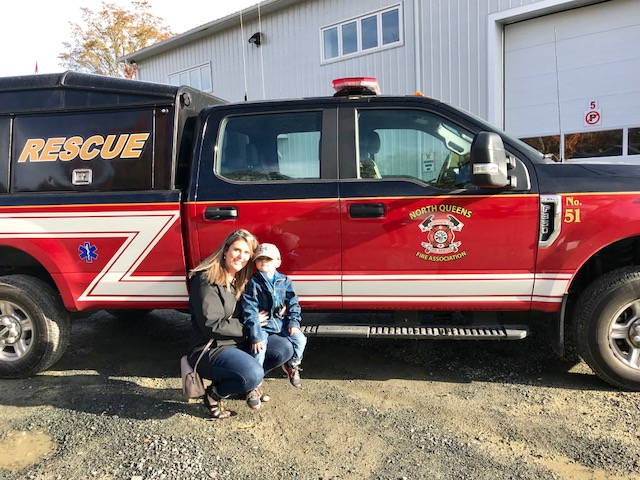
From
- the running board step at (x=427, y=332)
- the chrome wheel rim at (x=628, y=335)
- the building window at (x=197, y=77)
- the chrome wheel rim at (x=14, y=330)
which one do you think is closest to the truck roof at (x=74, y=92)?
the chrome wheel rim at (x=14, y=330)

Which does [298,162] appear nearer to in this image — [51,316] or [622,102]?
[51,316]

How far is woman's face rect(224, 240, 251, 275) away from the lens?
3082 millimetres

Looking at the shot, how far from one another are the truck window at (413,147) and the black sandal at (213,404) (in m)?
1.71

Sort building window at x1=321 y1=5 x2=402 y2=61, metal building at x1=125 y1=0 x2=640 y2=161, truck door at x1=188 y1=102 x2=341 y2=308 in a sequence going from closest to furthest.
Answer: truck door at x1=188 y1=102 x2=341 y2=308
metal building at x1=125 y1=0 x2=640 y2=161
building window at x1=321 y1=5 x2=402 y2=61

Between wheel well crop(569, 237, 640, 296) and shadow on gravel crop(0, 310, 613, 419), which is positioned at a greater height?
wheel well crop(569, 237, 640, 296)

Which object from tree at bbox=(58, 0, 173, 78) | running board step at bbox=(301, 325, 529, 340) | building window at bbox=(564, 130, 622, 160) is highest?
tree at bbox=(58, 0, 173, 78)

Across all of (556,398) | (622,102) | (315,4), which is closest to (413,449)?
(556,398)

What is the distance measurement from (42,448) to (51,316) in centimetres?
115

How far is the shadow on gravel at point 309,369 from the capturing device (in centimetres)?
339

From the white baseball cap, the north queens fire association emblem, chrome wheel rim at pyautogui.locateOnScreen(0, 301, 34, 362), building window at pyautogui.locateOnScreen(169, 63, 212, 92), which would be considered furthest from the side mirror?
building window at pyautogui.locateOnScreen(169, 63, 212, 92)

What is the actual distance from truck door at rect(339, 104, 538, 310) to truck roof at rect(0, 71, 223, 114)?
139cm

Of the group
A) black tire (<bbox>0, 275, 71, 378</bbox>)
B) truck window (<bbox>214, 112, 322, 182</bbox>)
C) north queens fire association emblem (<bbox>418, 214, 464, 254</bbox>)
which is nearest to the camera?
north queens fire association emblem (<bbox>418, 214, 464, 254</bbox>)

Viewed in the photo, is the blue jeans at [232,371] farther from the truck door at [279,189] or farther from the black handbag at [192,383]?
the truck door at [279,189]

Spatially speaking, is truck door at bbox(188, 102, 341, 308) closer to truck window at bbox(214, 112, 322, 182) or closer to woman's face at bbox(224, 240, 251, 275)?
truck window at bbox(214, 112, 322, 182)
